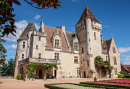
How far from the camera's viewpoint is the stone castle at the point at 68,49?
88.1 feet

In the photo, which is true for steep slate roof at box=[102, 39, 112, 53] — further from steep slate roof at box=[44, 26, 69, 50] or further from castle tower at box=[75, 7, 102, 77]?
steep slate roof at box=[44, 26, 69, 50]

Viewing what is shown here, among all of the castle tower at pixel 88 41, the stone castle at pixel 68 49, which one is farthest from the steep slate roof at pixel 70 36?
the castle tower at pixel 88 41

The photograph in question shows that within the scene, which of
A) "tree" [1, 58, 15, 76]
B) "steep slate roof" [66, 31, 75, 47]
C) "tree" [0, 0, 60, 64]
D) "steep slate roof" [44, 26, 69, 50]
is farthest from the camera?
"tree" [1, 58, 15, 76]

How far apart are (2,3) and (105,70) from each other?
3254 cm

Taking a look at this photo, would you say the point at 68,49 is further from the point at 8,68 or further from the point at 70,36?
the point at 8,68

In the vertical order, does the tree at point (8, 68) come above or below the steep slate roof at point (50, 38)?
below

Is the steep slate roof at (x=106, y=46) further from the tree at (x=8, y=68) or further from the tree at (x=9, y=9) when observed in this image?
the tree at (x=9, y=9)

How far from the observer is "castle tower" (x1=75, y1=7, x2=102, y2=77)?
30.0 m

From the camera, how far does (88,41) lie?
101 feet

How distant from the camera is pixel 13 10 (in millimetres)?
3283

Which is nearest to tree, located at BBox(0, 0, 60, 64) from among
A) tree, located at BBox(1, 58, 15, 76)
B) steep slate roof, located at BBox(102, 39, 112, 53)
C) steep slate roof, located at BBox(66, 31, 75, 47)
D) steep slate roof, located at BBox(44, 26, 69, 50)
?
steep slate roof, located at BBox(44, 26, 69, 50)

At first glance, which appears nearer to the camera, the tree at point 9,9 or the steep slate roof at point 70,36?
the tree at point 9,9

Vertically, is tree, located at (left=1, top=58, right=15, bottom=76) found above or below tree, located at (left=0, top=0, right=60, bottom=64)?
below

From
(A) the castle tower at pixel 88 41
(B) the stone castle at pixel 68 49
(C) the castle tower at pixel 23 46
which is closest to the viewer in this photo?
(B) the stone castle at pixel 68 49
